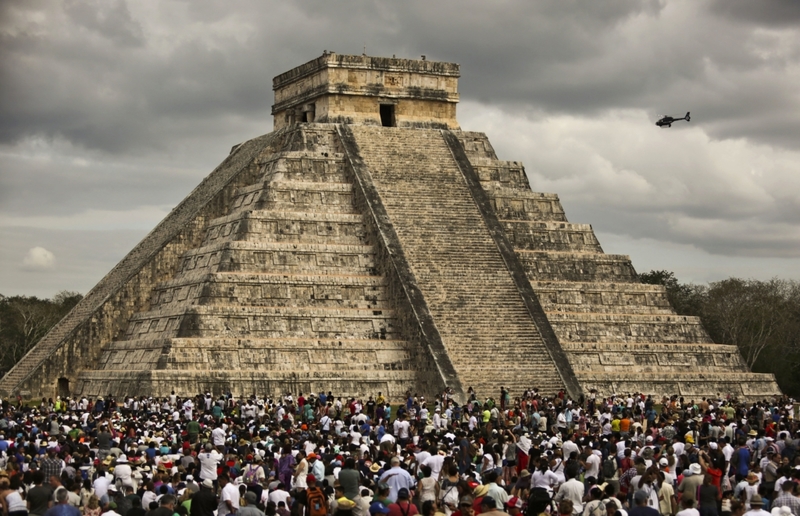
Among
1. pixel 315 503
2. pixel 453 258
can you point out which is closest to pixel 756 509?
pixel 315 503

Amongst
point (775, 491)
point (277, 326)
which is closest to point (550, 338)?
point (277, 326)

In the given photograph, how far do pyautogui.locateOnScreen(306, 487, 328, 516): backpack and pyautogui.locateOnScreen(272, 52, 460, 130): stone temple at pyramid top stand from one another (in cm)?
2741

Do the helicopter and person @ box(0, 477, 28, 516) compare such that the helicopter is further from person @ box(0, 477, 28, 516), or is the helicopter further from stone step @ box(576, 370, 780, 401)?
person @ box(0, 477, 28, 516)

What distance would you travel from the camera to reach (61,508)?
41.8 feet

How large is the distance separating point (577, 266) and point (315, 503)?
2586 centimetres

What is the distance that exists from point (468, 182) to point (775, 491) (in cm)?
2501

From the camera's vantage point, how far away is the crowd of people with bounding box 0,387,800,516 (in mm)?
13695

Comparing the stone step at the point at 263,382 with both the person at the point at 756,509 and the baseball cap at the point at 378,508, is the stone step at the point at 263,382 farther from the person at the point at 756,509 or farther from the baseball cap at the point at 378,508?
the person at the point at 756,509

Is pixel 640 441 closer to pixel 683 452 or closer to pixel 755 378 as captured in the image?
pixel 683 452

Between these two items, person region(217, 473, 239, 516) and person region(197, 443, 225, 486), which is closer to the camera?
person region(217, 473, 239, 516)

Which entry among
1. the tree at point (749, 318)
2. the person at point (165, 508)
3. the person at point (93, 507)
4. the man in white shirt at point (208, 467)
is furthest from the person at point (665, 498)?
the tree at point (749, 318)

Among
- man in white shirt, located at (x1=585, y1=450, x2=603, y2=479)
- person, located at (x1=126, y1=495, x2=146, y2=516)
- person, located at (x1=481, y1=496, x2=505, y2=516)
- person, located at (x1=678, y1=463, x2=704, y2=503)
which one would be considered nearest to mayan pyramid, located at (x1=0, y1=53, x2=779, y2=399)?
man in white shirt, located at (x1=585, y1=450, x2=603, y2=479)

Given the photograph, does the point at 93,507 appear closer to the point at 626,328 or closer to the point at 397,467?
the point at 397,467

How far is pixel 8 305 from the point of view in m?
63.1
